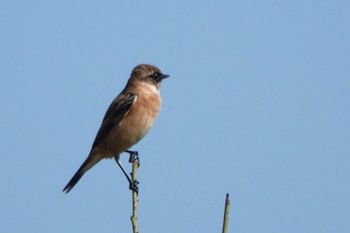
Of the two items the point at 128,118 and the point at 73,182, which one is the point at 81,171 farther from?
the point at 128,118

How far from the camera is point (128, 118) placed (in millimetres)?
11344

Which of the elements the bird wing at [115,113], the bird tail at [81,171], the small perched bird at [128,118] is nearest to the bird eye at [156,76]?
the small perched bird at [128,118]

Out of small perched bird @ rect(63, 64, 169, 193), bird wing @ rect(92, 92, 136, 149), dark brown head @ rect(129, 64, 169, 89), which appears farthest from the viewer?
dark brown head @ rect(129, 64, 169, 89)

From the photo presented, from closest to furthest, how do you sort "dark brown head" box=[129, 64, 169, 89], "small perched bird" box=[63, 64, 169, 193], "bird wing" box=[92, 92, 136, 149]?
"small perched bird" box=[63, 64, 169, 193] < "bird wing" box=[92, 92, 136, 149] < "dark brown head" box=[129, 64, 169, 89]

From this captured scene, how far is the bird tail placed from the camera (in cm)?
1166

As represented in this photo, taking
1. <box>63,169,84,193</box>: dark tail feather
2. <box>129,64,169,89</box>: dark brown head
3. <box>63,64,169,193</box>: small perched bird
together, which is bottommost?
<box>63,169,84,193</box>: dark tail feather

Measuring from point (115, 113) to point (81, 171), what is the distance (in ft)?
4.18

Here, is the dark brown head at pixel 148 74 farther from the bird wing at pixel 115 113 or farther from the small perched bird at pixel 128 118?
the bird wing at pixel 115 113

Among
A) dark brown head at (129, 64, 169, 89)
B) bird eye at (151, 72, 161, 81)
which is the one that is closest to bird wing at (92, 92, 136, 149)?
dark brown head at (129, 64, 169, 89)

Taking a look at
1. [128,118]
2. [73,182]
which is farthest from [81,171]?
[128,118]

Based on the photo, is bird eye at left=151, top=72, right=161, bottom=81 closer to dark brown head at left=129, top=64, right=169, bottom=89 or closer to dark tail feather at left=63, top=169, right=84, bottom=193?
dark brown head at left=129, top=64, right=169, bottom=89

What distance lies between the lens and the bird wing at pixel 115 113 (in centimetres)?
1145

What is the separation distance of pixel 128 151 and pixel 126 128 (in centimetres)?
52

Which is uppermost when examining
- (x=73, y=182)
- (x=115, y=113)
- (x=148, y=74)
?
(x=148, y=74)
